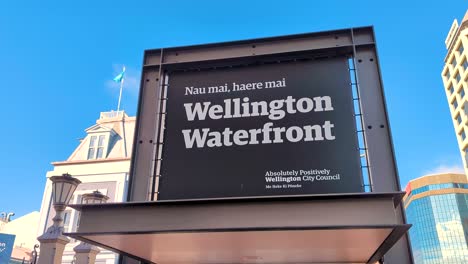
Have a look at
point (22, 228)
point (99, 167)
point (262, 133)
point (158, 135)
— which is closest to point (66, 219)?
point (99, 167)

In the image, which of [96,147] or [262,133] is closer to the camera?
[262,133]

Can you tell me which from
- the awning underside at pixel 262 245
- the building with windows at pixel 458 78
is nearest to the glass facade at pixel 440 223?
the building with windows at pixel 458 78

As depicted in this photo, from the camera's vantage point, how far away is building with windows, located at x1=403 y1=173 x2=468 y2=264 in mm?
109750

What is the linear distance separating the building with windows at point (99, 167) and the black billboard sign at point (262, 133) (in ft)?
63.8

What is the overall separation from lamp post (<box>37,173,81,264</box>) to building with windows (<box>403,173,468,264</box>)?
11005cm

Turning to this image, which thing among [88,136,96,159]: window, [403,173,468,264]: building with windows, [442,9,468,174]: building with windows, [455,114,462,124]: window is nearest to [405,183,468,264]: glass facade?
[403,173,468,264]: building with windows

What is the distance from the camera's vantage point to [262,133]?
5332 mm

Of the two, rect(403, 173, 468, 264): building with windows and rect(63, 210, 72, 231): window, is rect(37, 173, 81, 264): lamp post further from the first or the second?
rect(403, 173, 468, 264): building with windows

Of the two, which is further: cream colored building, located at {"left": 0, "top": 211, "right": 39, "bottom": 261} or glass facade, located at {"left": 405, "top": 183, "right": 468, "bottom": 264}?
glass facade, located at {"left": 405, "top": 183, "right": 468, "bottom": 264}

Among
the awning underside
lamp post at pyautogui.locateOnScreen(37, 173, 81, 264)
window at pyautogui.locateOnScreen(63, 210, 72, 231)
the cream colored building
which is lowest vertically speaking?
the awning underside

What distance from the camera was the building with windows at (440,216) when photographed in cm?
10975

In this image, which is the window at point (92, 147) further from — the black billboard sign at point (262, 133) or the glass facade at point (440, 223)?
the glass facade at point (440, 223)

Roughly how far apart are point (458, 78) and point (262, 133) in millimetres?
75090

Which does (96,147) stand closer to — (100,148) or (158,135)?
(100,148)
